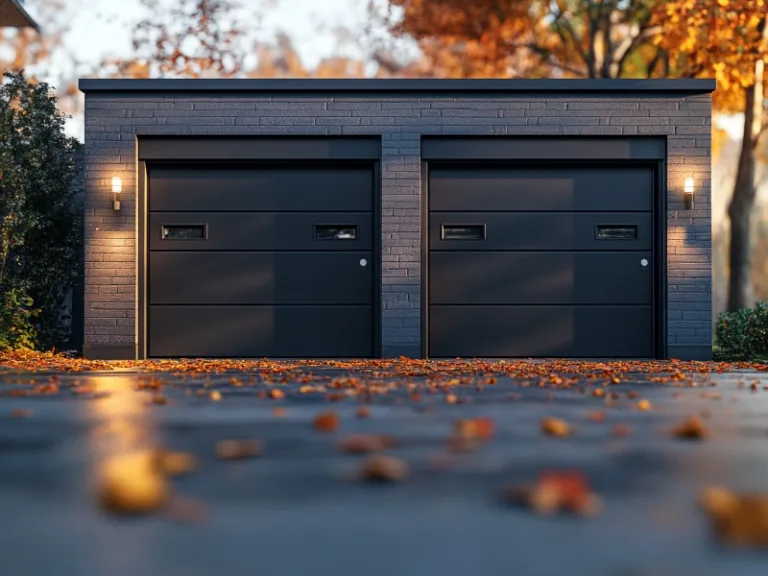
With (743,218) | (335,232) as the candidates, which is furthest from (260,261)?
(743,218)

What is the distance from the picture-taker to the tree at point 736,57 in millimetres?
14914

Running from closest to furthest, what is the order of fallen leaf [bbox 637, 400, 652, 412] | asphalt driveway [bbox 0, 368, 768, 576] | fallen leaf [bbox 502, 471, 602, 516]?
1. asphalt driveway [bbox 0, 368, 768, 576]
2. fallen leaf [bbox 502, 471, 602, 516]
3. fallen leaf [bbox 637, 400, 652, 412]

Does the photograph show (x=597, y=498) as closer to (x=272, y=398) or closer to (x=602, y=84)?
(x=272, y=398)

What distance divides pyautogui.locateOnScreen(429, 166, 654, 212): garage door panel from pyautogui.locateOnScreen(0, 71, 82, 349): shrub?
4.90 m

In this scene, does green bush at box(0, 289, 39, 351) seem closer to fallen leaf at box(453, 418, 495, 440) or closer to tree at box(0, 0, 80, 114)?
fallen leaf at box(453, 418, 495, 440)

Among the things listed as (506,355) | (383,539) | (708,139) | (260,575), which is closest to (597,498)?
(383,539)

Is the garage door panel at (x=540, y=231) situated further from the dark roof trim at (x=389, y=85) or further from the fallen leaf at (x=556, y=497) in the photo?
the fallen leaf at (x=556, y=497)

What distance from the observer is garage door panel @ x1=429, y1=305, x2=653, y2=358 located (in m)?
11.0

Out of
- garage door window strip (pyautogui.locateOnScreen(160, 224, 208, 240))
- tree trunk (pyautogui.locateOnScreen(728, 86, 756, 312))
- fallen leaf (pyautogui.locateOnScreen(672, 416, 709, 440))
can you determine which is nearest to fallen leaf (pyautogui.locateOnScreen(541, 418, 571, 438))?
fallen leaf (pyautogui.locateOnScreen(672, 416, 709, 440))

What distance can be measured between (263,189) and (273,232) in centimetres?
54

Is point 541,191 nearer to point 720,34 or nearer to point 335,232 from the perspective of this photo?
point 335,232

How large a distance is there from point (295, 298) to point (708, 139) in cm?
533

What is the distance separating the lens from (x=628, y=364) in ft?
32.4

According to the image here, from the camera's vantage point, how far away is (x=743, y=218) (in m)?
15.9
